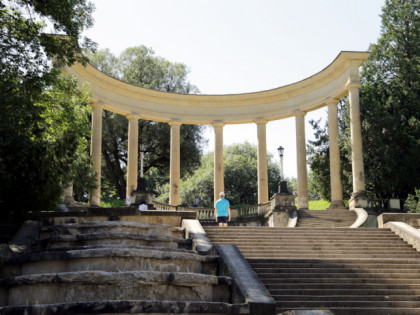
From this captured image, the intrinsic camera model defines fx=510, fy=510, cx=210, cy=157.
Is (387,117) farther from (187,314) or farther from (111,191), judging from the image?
(111,191)

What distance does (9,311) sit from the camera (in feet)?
49.6

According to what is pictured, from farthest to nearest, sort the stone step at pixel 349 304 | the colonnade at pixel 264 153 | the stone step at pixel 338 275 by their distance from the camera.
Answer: the colonnade at pixel 264 153, the stone step at pixel 338 275, the stone step at pixel 349 304

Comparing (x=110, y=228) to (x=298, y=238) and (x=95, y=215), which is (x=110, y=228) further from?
(x=298, y=238)

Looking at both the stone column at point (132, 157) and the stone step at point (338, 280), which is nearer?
the stone step at point (338, 280)

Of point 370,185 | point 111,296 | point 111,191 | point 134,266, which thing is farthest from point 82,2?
point 111,191

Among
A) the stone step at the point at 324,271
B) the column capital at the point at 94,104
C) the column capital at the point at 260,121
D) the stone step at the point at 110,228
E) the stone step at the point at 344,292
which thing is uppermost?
the column capital at the point at 94,104

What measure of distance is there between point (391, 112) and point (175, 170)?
25.3 metres

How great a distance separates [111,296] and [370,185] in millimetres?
45027

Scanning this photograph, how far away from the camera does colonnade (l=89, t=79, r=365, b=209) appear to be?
52397mm

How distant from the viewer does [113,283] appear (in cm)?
1755

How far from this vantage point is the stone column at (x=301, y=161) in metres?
55.9

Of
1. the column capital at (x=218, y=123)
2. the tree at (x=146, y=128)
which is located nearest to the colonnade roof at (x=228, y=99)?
the column capital at (x=218, y=123)

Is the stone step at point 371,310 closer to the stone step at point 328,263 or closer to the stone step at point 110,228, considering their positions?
the stone step at point 328,263

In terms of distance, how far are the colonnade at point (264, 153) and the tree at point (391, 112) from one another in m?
2.89
